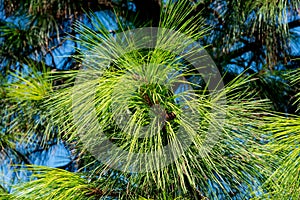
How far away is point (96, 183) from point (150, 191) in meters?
0.09

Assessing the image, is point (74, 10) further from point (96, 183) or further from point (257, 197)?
point (257, 197)

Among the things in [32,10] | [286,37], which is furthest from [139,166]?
[32,10]

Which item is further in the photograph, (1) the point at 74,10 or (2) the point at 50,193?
(1) the point at 74,10

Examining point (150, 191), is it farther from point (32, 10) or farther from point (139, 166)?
point (32, 10)

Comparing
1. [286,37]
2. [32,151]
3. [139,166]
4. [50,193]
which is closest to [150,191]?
[139,166]

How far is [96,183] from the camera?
0.78m

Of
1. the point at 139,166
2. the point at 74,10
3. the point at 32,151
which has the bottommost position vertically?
the point at 32,151

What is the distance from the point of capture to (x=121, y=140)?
748 mm

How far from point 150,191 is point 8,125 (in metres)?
0.63

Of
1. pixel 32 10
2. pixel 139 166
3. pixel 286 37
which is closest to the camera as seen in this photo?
pixel 139 166

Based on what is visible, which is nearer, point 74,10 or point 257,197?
point 257,197

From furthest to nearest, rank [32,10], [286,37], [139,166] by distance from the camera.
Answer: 1. [32,10]
2. [286,37]
3. [139,166]

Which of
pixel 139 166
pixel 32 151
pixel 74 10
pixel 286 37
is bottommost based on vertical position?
pixel 32 151

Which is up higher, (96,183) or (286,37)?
(286,37)
